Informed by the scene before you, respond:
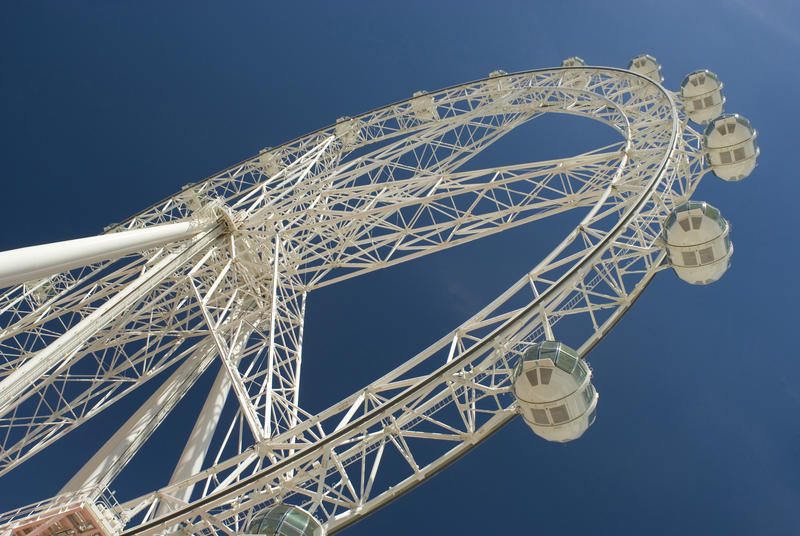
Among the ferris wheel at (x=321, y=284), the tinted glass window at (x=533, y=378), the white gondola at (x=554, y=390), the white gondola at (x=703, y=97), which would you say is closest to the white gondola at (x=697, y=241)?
the ferris wheel at (x=321, y=284)

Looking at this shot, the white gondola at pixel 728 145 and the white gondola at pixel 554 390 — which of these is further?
the white gondola at pixel 728 145

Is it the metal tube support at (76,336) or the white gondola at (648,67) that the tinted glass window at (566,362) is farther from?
the white gondola at (648,67)

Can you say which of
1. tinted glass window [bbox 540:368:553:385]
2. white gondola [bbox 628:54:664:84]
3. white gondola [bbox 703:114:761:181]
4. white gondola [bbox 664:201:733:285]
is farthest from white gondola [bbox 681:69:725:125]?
tinted glass window [bbox 540:368:553:385]

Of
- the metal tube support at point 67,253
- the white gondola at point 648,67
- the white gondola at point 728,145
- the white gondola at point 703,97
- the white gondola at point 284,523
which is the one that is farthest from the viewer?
the white gondola at point 648,67

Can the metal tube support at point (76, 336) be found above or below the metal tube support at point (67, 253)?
below

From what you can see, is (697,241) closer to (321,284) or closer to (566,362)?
(566,362)

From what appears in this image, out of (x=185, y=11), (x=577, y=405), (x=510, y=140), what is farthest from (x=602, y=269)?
(x=185, y=11)

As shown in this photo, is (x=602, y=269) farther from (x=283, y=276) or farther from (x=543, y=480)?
(x=543, y=480)

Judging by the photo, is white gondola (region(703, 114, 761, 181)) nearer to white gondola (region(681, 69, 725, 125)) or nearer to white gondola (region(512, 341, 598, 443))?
white gondola (region(681, 69, 725, 125))

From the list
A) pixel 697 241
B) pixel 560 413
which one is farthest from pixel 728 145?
pixel 560 413
